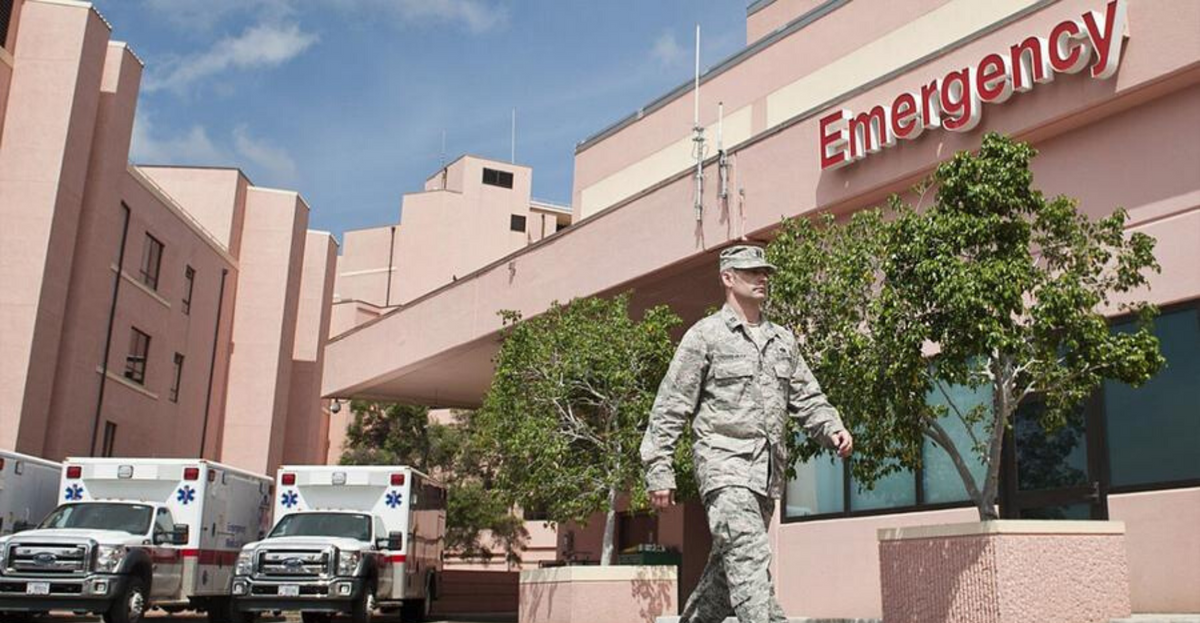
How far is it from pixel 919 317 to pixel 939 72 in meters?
6.01

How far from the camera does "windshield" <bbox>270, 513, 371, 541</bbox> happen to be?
776 inches

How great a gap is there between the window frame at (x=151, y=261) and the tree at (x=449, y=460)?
32.9 ft

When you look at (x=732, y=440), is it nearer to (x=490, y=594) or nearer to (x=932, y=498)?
(x=932, y=498)

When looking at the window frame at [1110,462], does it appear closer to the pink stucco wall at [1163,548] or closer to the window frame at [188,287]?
the pink stucco wall at [1163,548]

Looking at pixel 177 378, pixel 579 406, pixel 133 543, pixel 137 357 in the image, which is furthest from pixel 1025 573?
pixel 177 378

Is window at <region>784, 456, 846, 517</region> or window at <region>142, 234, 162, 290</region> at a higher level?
window at <region>142, 234, 162, 290</region>

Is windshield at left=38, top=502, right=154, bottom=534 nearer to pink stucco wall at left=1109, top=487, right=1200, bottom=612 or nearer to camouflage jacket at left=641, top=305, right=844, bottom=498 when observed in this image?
pink stucco wall at left=1109, top=487, right=1200, bottom=612

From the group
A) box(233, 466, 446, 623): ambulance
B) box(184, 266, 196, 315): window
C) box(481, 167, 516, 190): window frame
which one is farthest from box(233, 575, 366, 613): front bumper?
box(481, 167, 516, 190): window frame

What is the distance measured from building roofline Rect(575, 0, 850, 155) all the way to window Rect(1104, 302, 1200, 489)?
9172 mm

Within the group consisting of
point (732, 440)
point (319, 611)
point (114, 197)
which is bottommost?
point (319, 611)

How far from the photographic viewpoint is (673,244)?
1938 centimetres

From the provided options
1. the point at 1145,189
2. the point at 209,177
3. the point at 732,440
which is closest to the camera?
the point at 732,440

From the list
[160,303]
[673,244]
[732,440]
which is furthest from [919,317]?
[160,303]

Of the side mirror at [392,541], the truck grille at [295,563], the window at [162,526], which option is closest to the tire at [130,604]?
the window at [162,526]
